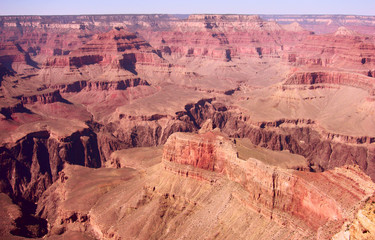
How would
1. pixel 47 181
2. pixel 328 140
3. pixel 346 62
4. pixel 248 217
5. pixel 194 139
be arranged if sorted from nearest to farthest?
pixel 248 217 < pixel 194 139 < pixel 47 181 < pixel 328 140 < pixel 346 62

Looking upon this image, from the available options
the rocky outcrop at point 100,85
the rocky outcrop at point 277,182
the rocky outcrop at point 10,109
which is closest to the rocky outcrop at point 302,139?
the rocky outcrop at point 277,182

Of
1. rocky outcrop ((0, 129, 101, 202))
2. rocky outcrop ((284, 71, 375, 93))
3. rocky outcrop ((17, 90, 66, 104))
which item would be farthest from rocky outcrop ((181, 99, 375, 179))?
rocky outcrop ((17, 90, 66, 104))

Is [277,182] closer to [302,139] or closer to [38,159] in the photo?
[302,139]

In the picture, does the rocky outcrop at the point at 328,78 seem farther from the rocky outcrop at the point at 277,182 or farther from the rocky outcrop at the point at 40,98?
the rocky outcrop at the point at 40,98

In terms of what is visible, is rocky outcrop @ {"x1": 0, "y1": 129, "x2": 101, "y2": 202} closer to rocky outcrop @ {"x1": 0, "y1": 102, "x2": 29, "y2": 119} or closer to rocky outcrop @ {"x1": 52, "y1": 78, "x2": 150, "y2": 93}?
rocky outcrop @ {"x1": 0, "y1": 102, "x2": 29, "y2": 119}

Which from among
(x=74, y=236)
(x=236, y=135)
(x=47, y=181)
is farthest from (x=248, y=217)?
(x=236, y=135)

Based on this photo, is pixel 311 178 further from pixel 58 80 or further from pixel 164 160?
pixel 58 80
